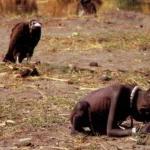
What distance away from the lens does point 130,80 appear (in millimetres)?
10141

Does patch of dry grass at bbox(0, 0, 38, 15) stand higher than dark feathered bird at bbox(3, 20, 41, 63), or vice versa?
dark feathered bird at bbox(3, 20, 41, 63)

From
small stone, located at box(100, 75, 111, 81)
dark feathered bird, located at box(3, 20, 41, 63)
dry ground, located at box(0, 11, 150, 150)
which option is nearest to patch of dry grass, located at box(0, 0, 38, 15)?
dry ground, located at box(0, 11, 150, 150)

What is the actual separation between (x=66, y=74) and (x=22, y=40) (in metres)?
1.82

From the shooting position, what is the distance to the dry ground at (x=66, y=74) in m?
6.45

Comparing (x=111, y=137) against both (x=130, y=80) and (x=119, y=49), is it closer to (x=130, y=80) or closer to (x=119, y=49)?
(x=130, y=80)

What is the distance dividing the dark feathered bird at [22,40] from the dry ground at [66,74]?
60 centimetres

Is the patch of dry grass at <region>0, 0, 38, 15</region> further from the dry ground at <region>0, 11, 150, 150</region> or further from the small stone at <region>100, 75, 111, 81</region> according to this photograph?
the small stone at <region>100, 75, 111, 81</region>

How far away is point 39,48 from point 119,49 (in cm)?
210

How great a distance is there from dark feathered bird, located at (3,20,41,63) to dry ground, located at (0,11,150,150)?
60 centimetres

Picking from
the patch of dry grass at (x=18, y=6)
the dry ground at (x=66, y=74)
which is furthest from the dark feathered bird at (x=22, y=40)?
the patch of dry grass at (x=18, y=6)

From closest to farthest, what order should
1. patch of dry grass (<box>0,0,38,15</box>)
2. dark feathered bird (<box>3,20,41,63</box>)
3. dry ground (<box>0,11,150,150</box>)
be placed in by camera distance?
dry ground (<box>0,11,150,150</box>), dark feathered bird (<box>3,20,41,63</box>), patch of dry grass (<box>0,0,38,15</box>)

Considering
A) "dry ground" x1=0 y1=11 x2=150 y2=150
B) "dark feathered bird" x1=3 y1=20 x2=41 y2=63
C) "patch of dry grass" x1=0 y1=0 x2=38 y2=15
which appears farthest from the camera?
"patch of dry grass" x1=0 y1=0 x2=38 y2=15

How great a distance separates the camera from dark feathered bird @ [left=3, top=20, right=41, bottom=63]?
39.0 ft

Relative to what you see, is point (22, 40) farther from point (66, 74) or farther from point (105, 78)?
point (105, 78)
